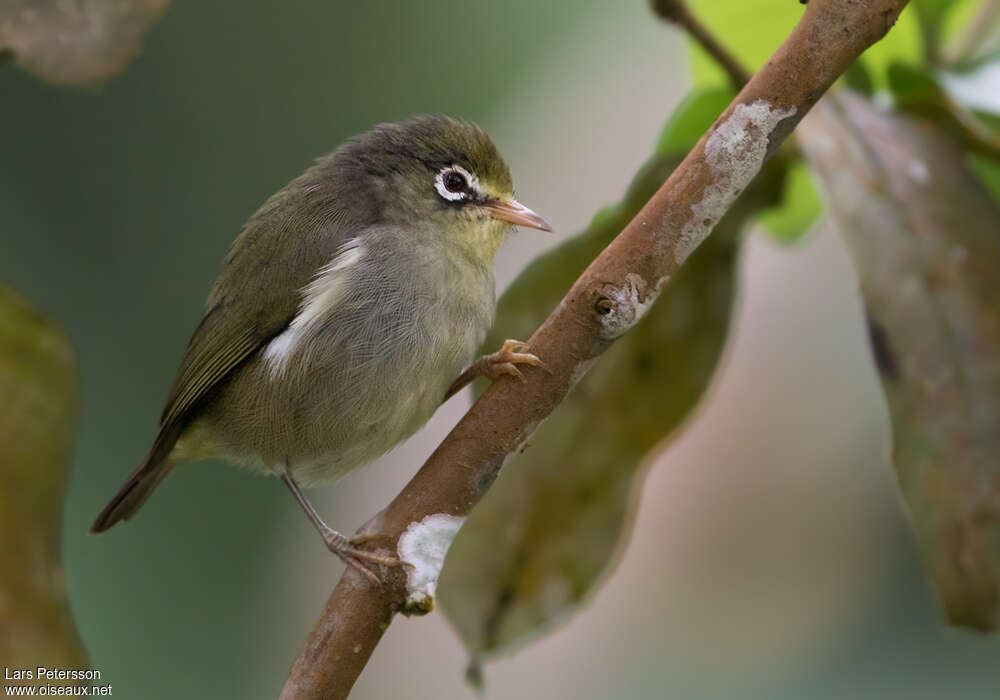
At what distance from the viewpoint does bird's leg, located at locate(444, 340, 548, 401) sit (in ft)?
6.29

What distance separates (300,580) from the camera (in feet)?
13.8

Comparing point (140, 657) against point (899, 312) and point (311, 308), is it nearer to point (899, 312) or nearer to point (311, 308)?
point (311, 308)

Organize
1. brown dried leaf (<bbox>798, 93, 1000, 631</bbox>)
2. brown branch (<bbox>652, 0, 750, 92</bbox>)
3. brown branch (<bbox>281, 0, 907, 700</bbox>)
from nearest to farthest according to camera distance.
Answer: brown branch (<bbox>281, 0, 907, 700</bbox>) → brown dried leaf (<bbox>798, 93, 1000, 631</bbox>) → brown branch (<bbox>652, 0, 750, 92</bbox>)

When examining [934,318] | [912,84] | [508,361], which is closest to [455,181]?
[508,361]

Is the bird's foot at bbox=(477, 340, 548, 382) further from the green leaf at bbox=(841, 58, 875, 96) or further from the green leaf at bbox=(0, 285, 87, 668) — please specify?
the green leaf at bbox=(841, 58, 875, 96)

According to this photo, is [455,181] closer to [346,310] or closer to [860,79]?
[346,310]

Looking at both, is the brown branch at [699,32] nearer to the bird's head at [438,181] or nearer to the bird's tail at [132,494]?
the bird's head at [438,181]

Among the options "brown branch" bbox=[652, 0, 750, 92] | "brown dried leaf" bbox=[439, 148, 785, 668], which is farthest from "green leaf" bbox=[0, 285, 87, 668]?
"brown branch" bbox=[652, 0, 750, 92]

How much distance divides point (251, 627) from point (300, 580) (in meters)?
0.30

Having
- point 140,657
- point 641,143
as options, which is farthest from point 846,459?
point 140,657

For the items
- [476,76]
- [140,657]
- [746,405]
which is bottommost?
[140,657]

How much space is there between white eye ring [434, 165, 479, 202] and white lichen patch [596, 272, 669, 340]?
127cm

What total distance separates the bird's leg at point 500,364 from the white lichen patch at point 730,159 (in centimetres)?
31

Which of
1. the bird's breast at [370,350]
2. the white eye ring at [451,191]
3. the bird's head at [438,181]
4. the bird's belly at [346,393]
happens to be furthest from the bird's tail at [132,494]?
the white eye ring at [451,191]
